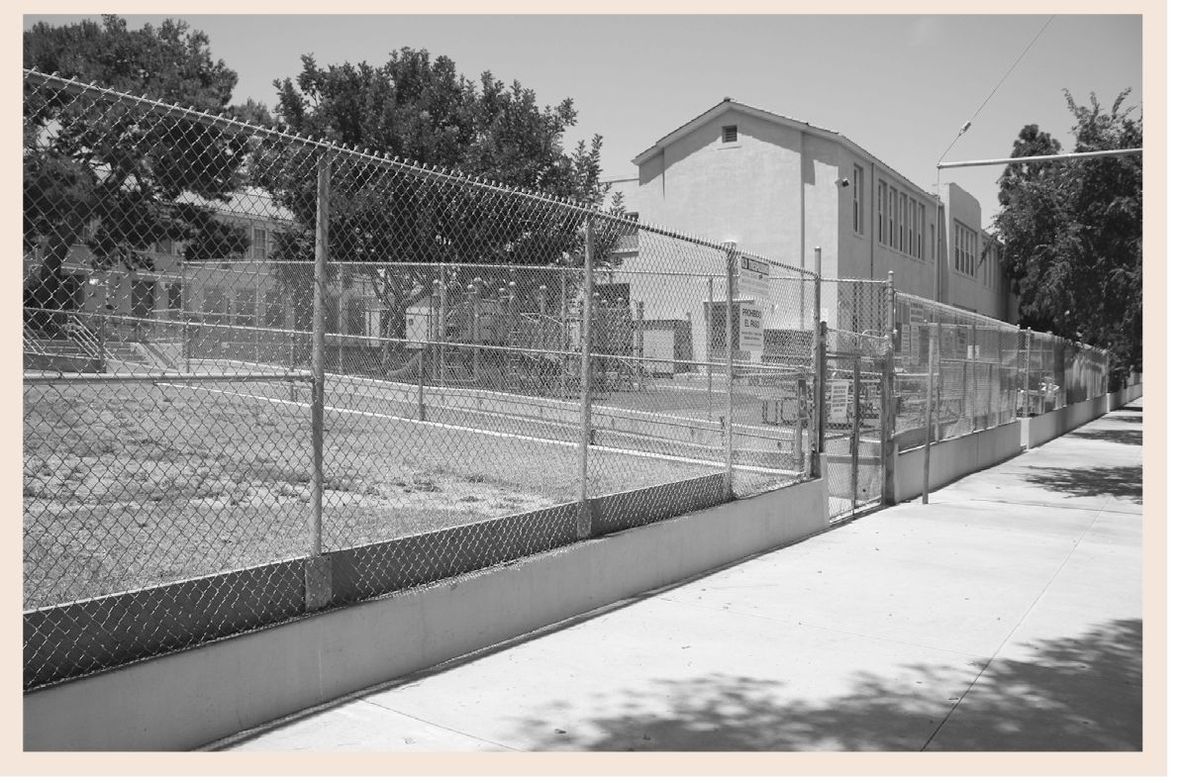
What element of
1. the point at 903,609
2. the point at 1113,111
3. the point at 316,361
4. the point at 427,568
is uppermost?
the point at 1113,111

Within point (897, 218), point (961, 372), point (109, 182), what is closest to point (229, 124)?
point (109, 182)

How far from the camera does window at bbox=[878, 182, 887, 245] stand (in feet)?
115

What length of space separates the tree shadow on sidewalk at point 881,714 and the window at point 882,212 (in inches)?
1219

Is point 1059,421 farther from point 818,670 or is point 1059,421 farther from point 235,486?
point 818,670

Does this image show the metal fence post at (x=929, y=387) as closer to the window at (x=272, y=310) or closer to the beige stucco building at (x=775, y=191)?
the window at (x=272, y=310)

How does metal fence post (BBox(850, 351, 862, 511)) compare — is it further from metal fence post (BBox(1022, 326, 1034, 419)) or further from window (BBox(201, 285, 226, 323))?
metal fence post (BBox(1022, 326, 1034, 419))

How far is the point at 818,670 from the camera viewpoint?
560 centimetres

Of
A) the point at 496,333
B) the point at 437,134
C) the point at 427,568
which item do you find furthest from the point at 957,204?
the point at 427,568

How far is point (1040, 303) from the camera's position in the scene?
27.1 m

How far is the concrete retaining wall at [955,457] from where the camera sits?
12680 millimetres

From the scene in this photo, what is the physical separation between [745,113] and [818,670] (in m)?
28.7

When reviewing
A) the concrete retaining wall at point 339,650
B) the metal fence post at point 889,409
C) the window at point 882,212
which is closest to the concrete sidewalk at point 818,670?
the concrete retaining wall at point 339,650

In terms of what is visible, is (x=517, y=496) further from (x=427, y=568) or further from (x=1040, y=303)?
(x=1040, y=303)

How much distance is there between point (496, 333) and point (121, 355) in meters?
6.99
